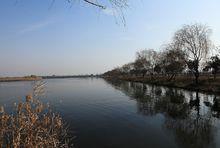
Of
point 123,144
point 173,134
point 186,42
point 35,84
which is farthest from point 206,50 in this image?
point 35,84

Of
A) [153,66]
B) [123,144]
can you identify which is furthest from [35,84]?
[153,66]

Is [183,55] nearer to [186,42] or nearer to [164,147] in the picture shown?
[186,42]

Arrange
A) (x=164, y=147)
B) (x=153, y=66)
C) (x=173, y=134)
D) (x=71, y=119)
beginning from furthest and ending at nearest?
(x=153, y=66) → (x=71, y=119) → (x=173, y=134) → (x=164, y=147)

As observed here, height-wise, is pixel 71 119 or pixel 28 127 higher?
pixel 28 127

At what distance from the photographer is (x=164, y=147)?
12.6 meters

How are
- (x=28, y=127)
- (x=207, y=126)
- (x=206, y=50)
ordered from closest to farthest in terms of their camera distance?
1. (x=28, y=127)
2. (x=207, y=126)
3. (x=206, y=50)

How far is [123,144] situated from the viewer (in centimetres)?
1319

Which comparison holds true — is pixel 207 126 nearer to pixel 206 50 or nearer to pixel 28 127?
pixel 28 127

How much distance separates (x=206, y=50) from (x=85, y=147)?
45.4 metres

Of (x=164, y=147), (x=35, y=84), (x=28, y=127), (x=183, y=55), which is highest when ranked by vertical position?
(x=183, y=55)

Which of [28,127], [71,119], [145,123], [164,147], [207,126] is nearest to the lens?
[28,127]

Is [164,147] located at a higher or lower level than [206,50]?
lower

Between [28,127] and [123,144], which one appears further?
[123,144]

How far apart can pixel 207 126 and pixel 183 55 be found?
38.3 metres
